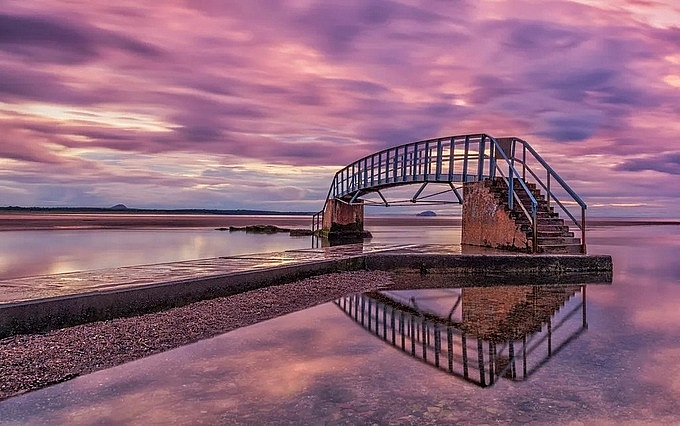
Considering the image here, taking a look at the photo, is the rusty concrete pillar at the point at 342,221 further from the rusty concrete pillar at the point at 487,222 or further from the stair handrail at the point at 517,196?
the stair handrail at the point at 517,196

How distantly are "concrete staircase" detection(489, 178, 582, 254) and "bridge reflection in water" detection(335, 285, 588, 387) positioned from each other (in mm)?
2744

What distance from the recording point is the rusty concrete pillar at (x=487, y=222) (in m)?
12.7

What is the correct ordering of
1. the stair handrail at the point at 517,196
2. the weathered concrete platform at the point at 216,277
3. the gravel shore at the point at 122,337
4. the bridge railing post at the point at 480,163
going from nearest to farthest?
the gravel shore at the point at 122,337
the weathered concrete platform at the point at 216,277
the stair handrail at the point at 517,196
the bridge railing post at the point at 480,163

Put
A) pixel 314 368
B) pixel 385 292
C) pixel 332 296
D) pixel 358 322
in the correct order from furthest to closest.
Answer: pixel 385 292 → pixel 332 296 → pixel 358 322 → pixel 314 368

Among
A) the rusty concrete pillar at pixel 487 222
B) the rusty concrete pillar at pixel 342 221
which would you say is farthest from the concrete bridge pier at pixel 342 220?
the rusty concrete pillar at pixel 487 222

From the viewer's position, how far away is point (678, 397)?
371 centimetres

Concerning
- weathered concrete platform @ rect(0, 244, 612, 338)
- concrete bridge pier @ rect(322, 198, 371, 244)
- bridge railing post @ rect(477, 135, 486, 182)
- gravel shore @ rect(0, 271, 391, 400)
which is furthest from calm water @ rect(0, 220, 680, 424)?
concrete bridge pier @ rect(322, 198, 371, 244)

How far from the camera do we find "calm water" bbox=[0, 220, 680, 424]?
11.1 ft

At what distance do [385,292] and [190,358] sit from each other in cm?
448

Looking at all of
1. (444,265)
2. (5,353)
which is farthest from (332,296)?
(5,353)

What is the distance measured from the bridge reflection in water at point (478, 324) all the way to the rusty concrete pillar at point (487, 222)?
331cm

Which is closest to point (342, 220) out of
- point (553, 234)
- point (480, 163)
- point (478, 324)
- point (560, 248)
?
point (480, 163)

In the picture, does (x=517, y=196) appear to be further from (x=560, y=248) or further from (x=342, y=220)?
(x=342, y=220)

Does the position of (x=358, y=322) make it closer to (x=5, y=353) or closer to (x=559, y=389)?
(x=559, y=389)
